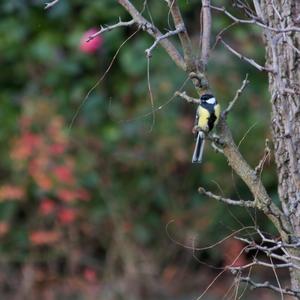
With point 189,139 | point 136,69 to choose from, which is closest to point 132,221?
point 189,139

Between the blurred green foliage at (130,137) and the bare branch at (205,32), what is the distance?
3.48m

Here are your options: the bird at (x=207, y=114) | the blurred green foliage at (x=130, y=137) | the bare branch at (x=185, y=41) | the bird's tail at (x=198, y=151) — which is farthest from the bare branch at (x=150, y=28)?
the blurred green foliage at (x=130, y=137)

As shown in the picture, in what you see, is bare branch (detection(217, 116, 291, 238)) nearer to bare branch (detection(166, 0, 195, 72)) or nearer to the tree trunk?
the tree trunk

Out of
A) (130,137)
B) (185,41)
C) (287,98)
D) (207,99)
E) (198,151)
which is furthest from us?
(130,137)

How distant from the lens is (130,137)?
6.55m

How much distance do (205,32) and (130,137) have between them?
3.79 m

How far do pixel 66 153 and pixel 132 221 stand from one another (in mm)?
689

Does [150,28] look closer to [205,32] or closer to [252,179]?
[205,32]

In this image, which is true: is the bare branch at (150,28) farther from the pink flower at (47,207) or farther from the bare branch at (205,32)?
the pink flower at (47,207)

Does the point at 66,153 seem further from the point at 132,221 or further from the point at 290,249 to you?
the point at 290,249

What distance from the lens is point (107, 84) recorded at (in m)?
7.09

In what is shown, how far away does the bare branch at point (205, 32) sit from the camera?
273cm

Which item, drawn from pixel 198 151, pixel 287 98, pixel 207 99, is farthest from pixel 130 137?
pixel 207 99

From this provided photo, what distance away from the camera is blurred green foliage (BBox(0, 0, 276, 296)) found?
6.47 metres
